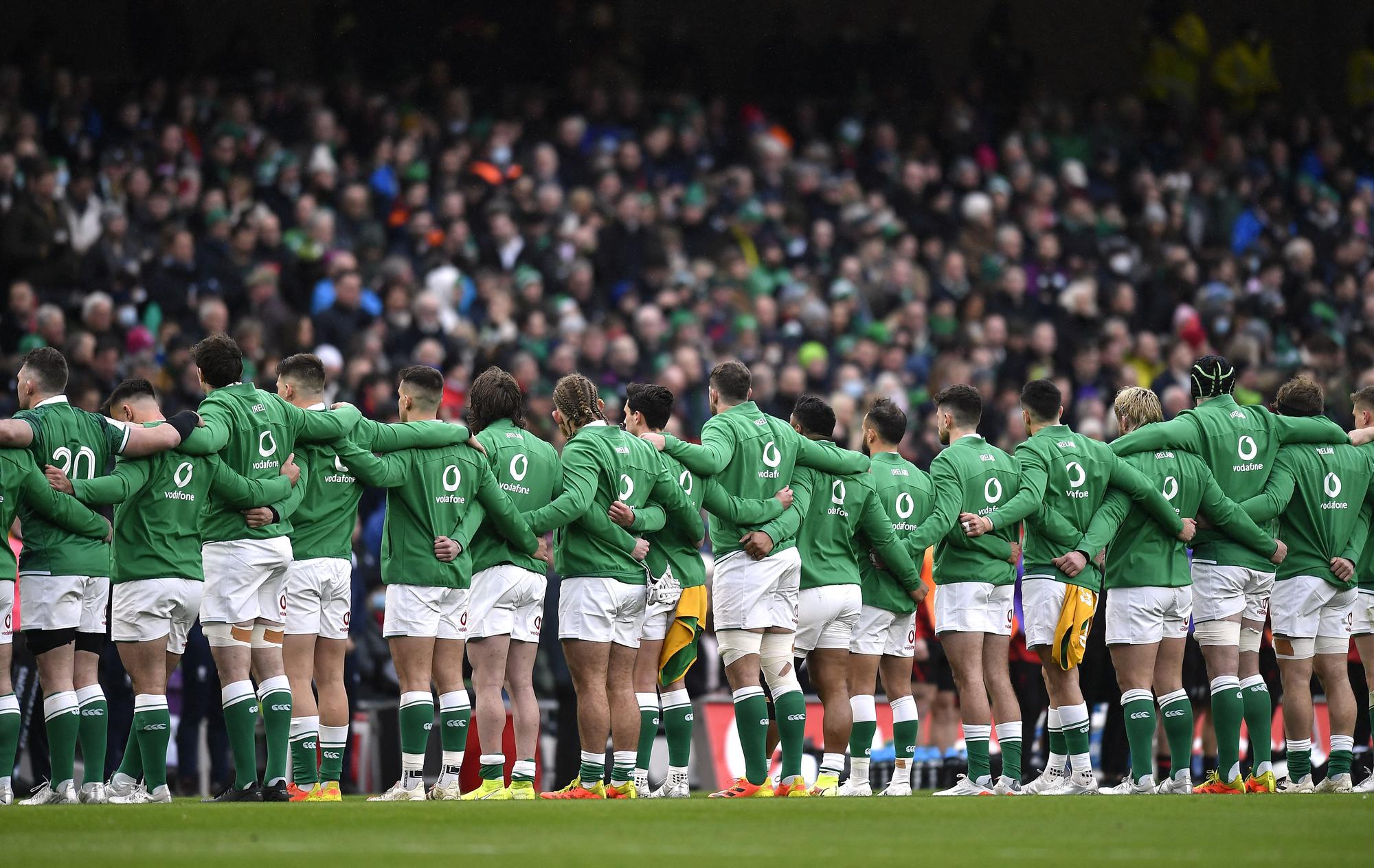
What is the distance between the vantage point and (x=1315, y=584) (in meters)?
11.6

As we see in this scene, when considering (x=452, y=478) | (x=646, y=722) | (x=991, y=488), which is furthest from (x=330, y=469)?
(x=991, y=488)

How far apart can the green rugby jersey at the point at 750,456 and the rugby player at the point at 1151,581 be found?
1.56 metres

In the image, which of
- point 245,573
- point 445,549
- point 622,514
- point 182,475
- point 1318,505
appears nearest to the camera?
point 182,475

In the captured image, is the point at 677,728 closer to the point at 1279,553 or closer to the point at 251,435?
the point at 251,435

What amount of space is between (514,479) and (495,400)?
0.51 m

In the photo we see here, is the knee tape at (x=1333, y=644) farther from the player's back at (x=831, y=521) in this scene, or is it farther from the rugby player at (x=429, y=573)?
the rugby player at (x=429, y=573)

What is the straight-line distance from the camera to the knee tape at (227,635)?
1017 cm

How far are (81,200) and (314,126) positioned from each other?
3361mm

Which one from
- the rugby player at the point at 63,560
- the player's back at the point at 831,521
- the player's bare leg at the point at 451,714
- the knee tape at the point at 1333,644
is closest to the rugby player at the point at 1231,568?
the knee tape at the point at 1333,644

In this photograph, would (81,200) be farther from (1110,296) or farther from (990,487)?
(1110,296)

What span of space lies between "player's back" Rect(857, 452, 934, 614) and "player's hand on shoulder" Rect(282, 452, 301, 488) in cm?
363

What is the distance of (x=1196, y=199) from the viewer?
25.4 metres

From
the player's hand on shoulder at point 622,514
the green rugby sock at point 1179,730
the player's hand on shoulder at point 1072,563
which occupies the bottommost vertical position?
the green rugby sock at point 1179,730

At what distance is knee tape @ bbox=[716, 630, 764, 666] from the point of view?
1102 cm
